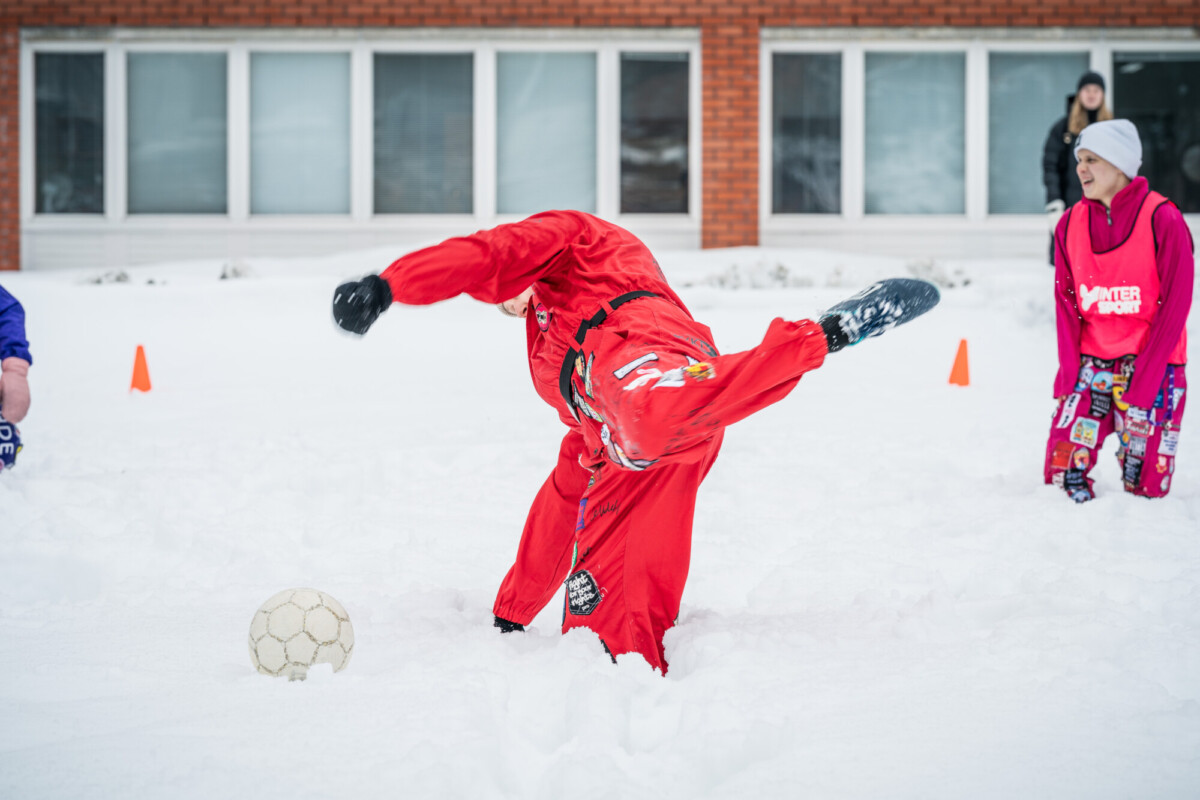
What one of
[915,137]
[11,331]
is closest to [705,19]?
[915,137]

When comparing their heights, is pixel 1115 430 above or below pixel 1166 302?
below

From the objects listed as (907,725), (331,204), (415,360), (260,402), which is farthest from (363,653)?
(331,204)

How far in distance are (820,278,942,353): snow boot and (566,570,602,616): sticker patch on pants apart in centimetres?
102

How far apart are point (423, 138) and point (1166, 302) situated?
8454 millimetres

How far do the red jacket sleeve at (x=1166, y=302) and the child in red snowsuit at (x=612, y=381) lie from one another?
7.55 ft

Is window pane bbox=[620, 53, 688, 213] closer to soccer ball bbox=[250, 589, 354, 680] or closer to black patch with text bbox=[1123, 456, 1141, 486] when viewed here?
black patch with text bbox=[1123, 456, 1141, 486]

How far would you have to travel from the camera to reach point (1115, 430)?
15.1 feet

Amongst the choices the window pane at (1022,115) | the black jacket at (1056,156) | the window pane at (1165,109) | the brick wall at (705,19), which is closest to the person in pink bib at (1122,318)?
the black jacket at (1056,156)

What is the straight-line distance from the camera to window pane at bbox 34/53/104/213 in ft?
36.0

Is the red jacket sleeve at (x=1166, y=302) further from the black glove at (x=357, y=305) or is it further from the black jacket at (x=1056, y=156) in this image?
the black jacket at (x=1056, y=156)

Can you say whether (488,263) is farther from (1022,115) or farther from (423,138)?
(1022,115)

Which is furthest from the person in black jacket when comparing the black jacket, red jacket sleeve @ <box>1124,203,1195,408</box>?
red jacket sleeve @ <box>1124,203,1195,408</box>

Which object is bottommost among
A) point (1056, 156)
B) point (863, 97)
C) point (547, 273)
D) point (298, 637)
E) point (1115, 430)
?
point (298, 637)

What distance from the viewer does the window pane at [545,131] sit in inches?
436
